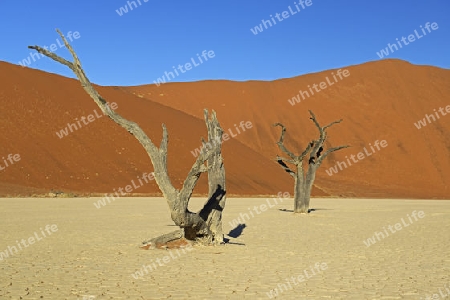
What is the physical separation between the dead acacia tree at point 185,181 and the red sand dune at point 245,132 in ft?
88.8

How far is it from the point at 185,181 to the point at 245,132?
209 feet

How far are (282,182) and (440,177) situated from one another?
75.4ft

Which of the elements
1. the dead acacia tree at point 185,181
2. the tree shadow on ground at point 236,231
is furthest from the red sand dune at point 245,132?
the dead acacia tree at point 185,181

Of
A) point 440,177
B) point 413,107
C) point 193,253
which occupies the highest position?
point 193,253

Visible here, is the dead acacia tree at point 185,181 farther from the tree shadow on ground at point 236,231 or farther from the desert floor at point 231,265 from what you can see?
the tree shadow on ground at point 236,231

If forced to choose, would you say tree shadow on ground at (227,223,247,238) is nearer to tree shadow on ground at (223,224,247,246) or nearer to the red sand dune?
tree shadow on ground at (223,224,247,246)

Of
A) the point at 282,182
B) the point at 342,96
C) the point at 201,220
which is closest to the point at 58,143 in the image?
the point at 282,182

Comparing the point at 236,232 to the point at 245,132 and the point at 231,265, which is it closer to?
the point at 231,265

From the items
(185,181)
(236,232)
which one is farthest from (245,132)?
(185,181)

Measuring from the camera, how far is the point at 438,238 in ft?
47.7

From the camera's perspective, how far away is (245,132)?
7431 centimetres

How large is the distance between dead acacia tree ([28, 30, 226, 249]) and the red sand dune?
88.8ft

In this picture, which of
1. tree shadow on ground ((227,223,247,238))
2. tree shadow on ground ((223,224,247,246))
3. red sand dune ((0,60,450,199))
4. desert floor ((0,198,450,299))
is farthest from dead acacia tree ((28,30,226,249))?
red sand dune ((0,60,450,199))

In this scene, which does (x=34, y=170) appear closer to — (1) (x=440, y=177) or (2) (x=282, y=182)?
(2) (x=282, y=182)
